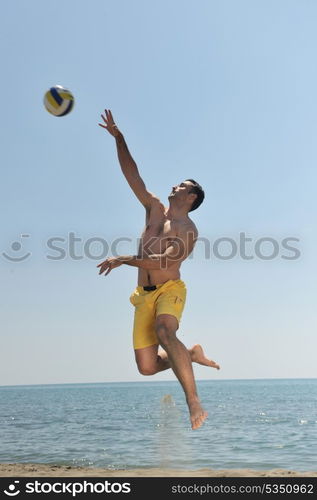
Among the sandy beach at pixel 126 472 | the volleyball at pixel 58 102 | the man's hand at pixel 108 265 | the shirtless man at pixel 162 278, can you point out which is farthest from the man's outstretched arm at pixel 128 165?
the sandy beach at pixel 126 472

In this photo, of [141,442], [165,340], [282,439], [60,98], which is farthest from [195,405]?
[282,439]

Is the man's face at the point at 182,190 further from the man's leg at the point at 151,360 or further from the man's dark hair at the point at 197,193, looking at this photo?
the man's leg at the point at 151,360

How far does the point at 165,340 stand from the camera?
8352 mm

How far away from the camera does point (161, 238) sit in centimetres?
884

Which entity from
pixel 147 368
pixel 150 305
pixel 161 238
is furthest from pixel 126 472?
pixel 161 238

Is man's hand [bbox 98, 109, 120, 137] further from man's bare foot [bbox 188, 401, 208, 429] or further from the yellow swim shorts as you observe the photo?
man's bare foot [bbox 188, 401, 208, 429]

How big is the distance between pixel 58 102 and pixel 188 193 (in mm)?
2661

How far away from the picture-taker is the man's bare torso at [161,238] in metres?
8.73

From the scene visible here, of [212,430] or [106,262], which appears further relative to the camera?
[212,430]

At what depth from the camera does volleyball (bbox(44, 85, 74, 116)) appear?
33.3 ft

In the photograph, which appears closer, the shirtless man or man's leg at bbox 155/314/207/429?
man's leg at bbox 155/314/207/429

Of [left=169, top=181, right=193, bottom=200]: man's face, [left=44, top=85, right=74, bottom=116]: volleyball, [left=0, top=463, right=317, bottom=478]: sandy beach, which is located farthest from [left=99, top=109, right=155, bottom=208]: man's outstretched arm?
[left=0, top=463, right=317, bottom=478]: sandy beach
